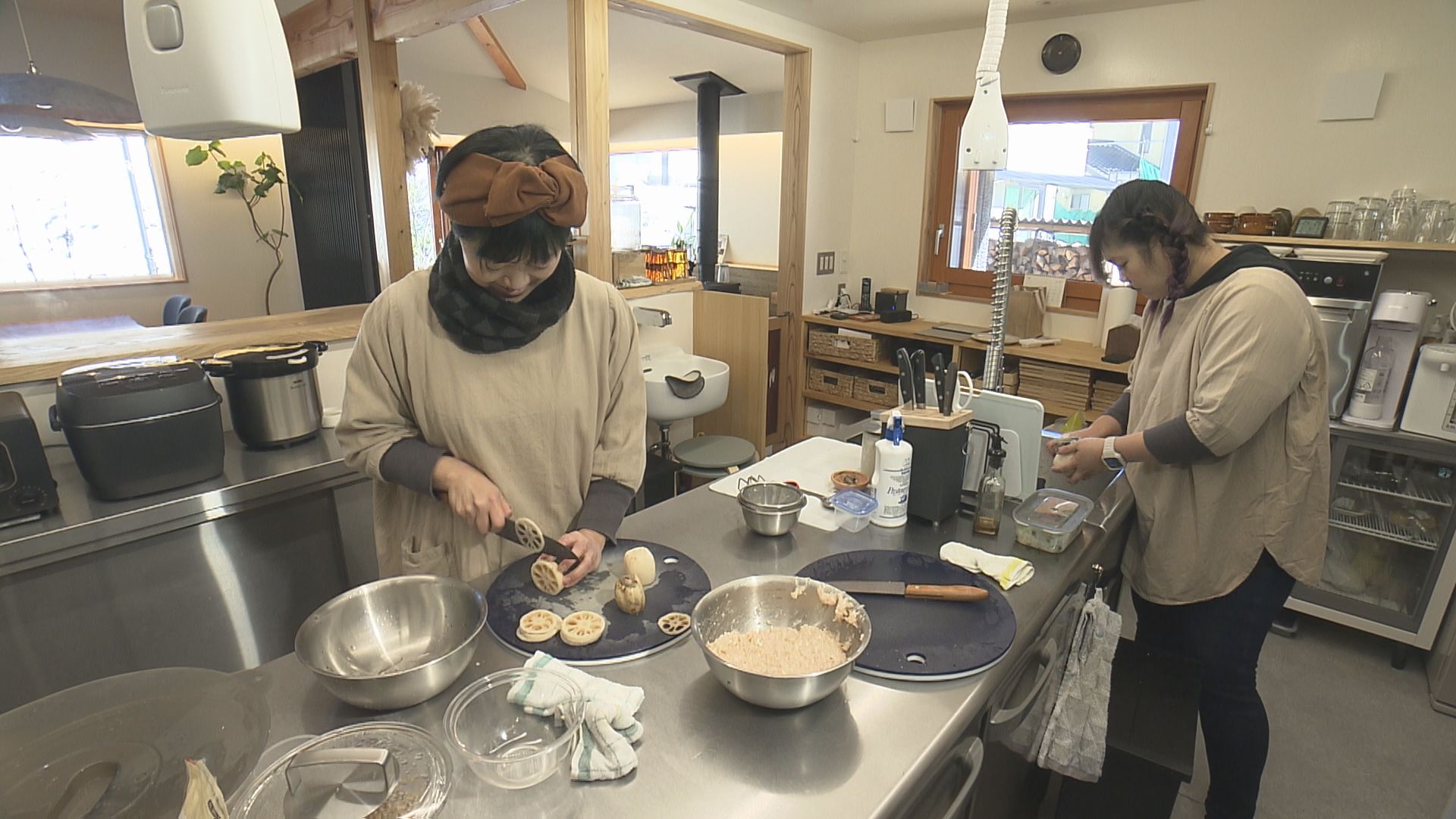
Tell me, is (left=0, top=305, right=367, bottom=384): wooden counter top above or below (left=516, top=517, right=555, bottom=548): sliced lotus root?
above

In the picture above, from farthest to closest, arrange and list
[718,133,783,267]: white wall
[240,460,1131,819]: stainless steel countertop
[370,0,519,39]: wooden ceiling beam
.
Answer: [718,133,783,267]: white wall < [370,0,519,39]: wooden ceiling beam < [240,460,1131,819]: stainless steel countertop

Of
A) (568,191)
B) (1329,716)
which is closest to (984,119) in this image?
(568,191)

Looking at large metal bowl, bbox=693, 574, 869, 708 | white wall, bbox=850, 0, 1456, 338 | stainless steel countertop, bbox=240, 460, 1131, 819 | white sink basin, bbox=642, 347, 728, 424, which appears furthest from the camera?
white sink basin, bbox=642, 347, 728, 424

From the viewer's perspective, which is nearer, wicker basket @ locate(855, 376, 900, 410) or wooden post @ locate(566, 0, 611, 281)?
wooden post @ locate(566, 0, 611, 281)

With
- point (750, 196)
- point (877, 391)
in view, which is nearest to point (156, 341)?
point (877, 391)

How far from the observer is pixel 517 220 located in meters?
1.06

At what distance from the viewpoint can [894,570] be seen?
1.24 m

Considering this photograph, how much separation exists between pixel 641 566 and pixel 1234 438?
1182mm

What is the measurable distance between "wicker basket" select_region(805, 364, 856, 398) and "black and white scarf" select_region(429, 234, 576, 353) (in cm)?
291

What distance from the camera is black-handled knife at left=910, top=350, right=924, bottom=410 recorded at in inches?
56.1

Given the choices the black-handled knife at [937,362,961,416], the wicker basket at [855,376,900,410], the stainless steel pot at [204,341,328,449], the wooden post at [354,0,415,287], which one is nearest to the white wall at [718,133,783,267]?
the wicker basket at [855,376,900,410]

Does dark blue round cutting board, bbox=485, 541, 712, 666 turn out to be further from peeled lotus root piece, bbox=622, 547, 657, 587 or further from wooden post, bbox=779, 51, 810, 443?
wooden post, bbox=779, 51, 810, 443

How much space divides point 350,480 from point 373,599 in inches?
45.1

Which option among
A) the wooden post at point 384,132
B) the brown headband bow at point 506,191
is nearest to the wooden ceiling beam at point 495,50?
the wooden post at point 384,132
